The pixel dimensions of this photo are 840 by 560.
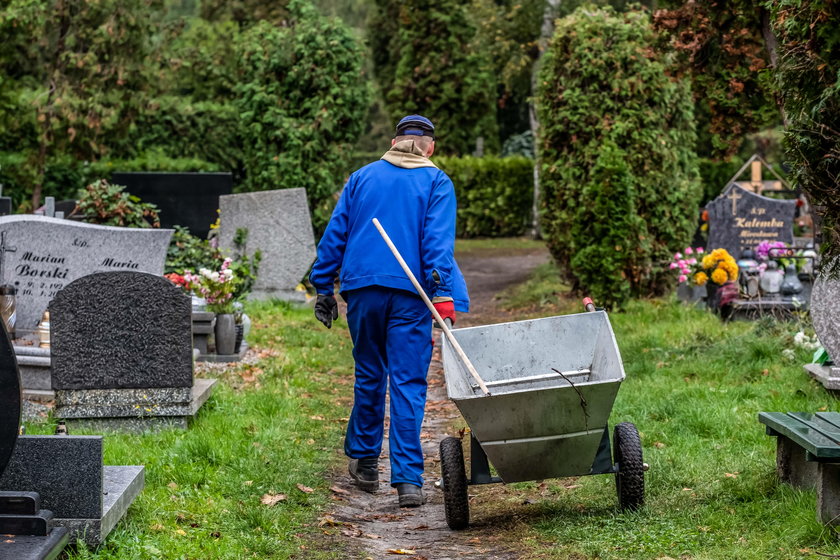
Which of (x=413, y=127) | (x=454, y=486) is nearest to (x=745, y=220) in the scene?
(x=413, y=127)

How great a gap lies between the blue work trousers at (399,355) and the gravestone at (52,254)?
11.1 ft

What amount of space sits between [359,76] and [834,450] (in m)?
12.5

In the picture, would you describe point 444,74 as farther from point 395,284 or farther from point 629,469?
point 629,469

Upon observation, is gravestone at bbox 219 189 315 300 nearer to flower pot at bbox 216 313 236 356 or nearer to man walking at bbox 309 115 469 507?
flower pot at bbox 216 313 236 356

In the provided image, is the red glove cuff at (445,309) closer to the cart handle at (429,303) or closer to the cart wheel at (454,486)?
the cart handle at (429,303)

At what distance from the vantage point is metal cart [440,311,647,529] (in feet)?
15.2

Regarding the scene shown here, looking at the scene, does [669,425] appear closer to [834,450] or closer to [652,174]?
[834,450]

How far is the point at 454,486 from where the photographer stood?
496cm

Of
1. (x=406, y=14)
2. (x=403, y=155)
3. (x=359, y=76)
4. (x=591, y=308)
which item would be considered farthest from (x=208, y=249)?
(x=406, y=14)

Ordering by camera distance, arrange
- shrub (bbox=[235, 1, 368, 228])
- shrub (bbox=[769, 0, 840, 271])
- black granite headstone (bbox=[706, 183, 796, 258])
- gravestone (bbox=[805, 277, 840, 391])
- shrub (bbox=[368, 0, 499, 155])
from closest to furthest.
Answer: shrub (bbox=[769, 0, 840, 271])
gravestone (bbox=[805, 277, 840, 391])
black granite headstone (bbox=[706, 183, 796, 258])
shrub (bbox=[235, 1, 368, 228])
shrub (bbox=[368, 0, 499, 155])

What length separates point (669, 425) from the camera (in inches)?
266

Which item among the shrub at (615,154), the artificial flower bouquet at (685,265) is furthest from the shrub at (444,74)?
the artificial flower bouquet at (685,265)

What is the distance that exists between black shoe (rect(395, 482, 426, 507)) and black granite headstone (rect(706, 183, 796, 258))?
916cm

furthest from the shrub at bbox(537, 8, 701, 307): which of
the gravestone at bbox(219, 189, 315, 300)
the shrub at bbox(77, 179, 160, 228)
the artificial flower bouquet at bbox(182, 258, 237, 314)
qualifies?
the shrub at bbox(77, 179, 160, 228)
